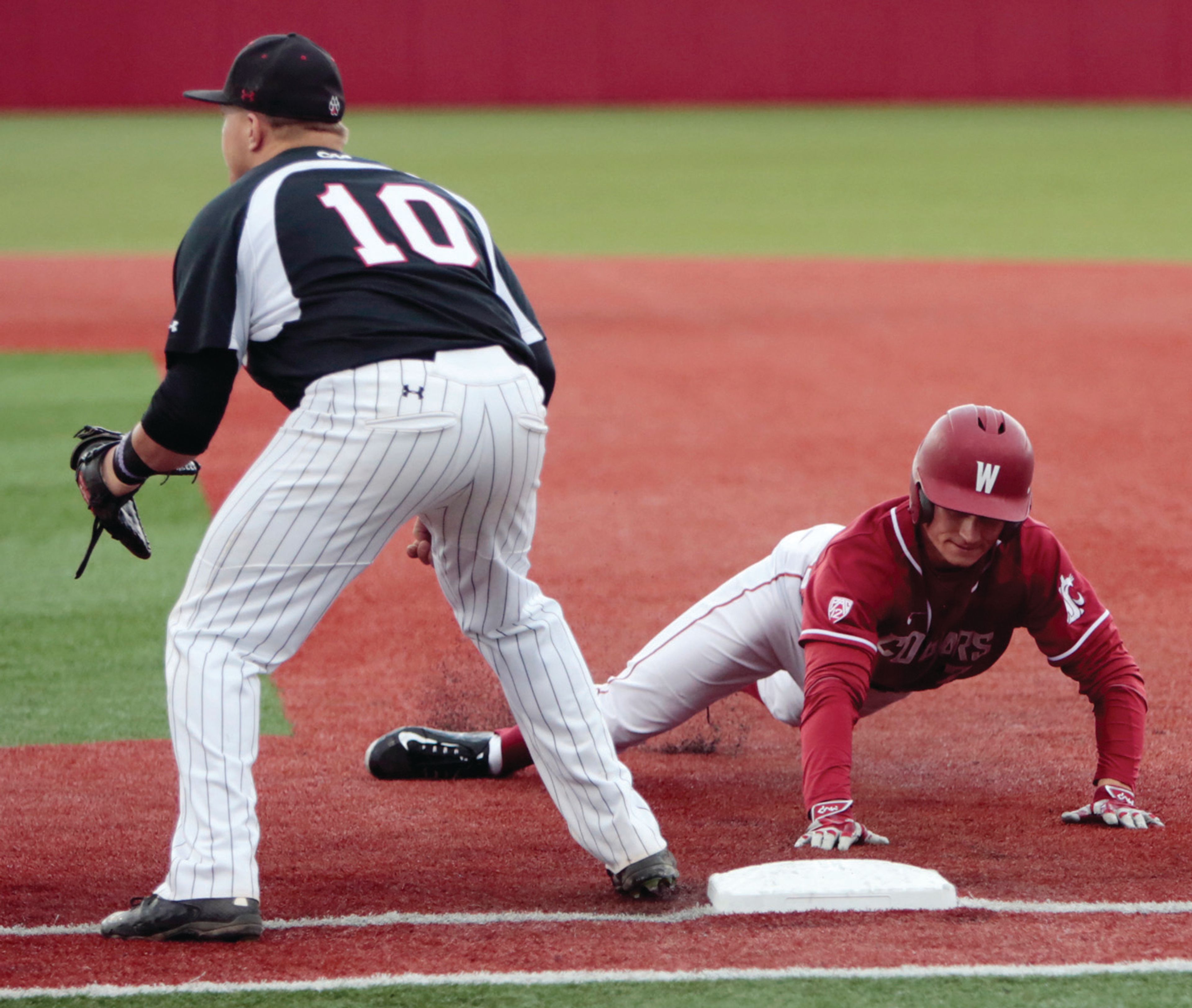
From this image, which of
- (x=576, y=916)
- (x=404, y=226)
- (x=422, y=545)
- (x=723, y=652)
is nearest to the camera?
(x=404, y=226)

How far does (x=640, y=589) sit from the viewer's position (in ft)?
21.4

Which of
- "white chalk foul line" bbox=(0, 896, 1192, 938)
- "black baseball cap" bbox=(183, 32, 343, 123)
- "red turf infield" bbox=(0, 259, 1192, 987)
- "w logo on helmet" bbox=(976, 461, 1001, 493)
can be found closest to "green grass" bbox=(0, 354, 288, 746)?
"red turf infield" bbox=(0, 259, 1192, 987)

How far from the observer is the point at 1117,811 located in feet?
12.5

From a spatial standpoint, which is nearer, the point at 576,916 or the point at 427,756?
the point at 576,916

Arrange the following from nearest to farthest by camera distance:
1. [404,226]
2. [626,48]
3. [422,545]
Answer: [404,226]
[422,545]
[626,48]

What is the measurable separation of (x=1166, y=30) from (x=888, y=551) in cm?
2855

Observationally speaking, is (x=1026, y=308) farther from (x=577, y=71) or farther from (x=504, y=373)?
(x=577, y=71)

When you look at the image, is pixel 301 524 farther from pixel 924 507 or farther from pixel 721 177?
pixel 721 177

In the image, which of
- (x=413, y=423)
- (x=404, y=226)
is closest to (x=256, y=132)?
(x=404, y=226)

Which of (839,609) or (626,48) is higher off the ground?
(626,48)

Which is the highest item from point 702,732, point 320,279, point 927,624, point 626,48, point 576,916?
point 320,279

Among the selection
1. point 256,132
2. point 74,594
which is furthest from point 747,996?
point 74,594

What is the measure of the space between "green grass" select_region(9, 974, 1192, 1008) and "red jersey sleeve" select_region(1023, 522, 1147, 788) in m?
0.98

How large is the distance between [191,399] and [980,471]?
1.66m
